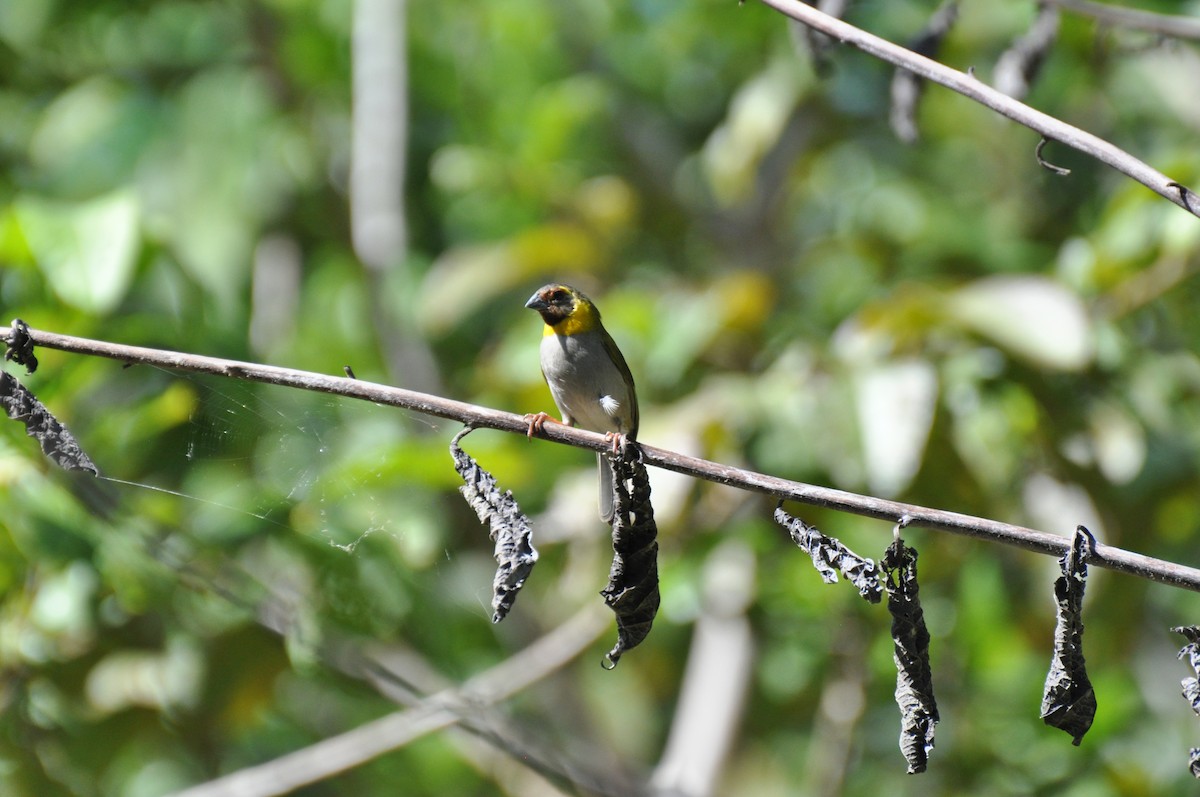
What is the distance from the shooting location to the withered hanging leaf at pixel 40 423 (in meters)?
2.07

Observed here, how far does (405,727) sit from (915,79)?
7.95 feet

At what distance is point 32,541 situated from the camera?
3527 mm

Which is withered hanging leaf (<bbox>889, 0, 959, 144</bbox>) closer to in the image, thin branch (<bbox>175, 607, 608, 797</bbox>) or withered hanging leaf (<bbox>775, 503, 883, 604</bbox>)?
withered hanging leaf (<bbox>775, 503, 883, 604</bbox>)

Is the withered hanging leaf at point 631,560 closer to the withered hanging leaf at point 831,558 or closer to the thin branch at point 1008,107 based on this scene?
the withered hanging leaf at point 831,558

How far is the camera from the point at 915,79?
9.99 ft

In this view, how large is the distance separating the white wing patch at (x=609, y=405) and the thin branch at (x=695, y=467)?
62.4 inches

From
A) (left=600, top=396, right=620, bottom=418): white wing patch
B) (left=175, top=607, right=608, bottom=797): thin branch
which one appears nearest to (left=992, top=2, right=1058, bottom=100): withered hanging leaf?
(left=600, top=396, right=620, bottom=418): white wing patch

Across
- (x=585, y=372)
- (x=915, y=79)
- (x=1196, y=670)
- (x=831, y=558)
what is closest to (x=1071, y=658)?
(x=1196, y=670)

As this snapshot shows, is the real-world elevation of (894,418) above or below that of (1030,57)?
below

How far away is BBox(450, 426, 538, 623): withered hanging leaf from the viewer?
6.38ft

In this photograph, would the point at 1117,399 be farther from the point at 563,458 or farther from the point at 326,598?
the point at 326,598

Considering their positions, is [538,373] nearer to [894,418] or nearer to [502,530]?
[894,418]

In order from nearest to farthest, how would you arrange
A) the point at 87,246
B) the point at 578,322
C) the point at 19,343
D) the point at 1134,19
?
the point at 19,343, the point at 1134,19, the point at 87,246, the point at 578,322

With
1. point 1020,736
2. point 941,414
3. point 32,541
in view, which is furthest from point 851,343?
point 32,541
